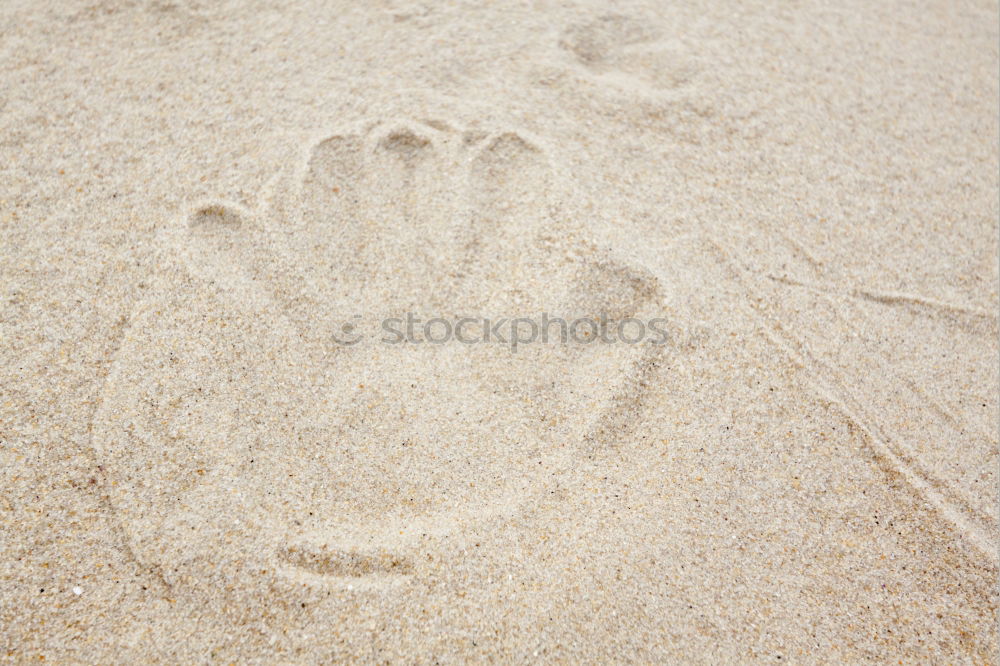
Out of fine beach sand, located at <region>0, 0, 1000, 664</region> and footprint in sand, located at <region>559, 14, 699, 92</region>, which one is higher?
footprint in sand, located at <region>559, 14, 699, 92</region>

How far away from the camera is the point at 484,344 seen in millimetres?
1467

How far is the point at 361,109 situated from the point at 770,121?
3.47 feet

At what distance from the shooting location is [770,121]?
1.81m

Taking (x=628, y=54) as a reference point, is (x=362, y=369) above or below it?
below

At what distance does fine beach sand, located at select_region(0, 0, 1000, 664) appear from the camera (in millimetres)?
1186

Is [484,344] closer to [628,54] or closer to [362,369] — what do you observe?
[362,369]

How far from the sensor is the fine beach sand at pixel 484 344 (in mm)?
Result: 1186

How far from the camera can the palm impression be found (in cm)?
123

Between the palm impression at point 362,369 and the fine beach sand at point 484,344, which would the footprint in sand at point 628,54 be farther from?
the palm impression at point 362,369

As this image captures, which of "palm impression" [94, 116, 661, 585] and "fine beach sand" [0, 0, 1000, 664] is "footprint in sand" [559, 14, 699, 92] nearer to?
"fine beach sand" [0, 0, 1000, 664]

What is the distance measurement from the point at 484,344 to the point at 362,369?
259mm

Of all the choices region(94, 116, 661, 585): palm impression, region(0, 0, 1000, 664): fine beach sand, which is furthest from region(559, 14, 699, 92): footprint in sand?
region(94, 116, 661, 585): palm impression

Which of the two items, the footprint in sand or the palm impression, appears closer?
the palm impression

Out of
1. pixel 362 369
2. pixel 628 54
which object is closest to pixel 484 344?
pixel 362 369
